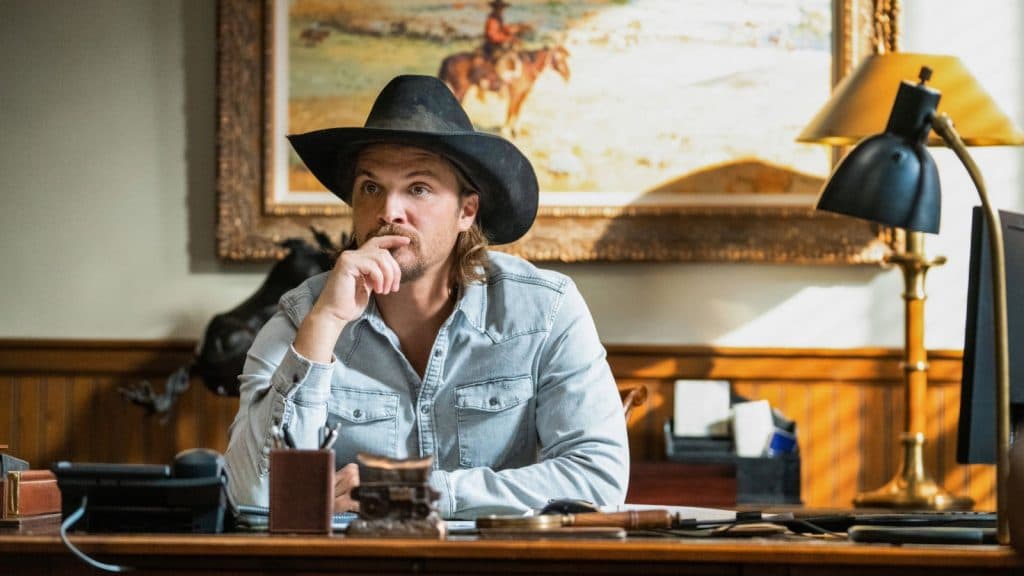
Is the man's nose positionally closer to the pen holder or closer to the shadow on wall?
the pen holder

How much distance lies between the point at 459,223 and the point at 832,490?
5.86 feet

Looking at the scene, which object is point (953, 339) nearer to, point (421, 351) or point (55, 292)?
point (421, 351)

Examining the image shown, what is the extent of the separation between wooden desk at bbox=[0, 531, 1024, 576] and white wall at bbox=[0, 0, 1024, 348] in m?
2.48

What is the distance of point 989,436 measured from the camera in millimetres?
1751

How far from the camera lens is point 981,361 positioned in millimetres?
1742

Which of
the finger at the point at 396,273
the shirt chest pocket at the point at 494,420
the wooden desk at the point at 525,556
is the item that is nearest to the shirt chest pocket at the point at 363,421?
the shirt chest pocket at the point at 494,420

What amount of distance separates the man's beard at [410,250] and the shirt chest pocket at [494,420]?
8.6 inches

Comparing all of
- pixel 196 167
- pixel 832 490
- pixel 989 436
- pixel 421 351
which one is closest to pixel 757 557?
pixel 989 436

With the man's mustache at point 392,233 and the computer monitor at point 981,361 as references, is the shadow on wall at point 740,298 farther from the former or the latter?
the computer monitor at point 981,361

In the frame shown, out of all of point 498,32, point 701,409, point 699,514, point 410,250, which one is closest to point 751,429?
point 701,409

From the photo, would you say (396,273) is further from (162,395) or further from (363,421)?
(162,395)

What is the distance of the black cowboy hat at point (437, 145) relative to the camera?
2.35m

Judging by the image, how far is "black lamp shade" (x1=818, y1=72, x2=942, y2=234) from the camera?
1718mm

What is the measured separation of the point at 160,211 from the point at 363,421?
190cm
